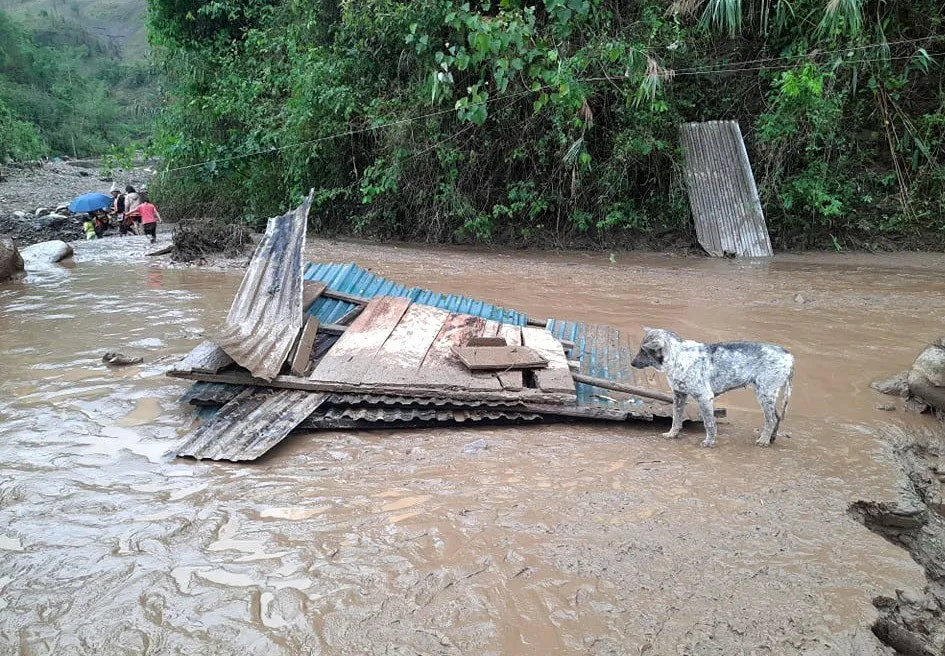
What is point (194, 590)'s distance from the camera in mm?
2920

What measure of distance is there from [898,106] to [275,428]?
37.8 feet

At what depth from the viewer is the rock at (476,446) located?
4352 millimetres

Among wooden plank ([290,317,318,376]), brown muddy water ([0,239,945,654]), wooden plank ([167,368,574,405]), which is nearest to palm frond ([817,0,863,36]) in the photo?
brown muddy water ([0,239,945,654])

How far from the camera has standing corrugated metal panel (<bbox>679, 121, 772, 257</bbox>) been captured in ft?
36.0

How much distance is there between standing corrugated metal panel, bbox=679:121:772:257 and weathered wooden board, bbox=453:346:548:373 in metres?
7.11

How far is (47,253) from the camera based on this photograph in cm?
1112

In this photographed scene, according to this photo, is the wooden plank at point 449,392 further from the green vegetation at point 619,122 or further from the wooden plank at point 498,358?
the green vegetation at point 619,122

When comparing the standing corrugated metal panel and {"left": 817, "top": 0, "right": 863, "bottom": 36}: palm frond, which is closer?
{"left": 817, "top": 0, "right": 863, "bottom": 36}: palm frond

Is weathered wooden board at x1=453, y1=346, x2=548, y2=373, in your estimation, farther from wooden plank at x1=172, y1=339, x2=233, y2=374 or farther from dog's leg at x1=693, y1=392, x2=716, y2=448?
wooden plank at x1=172, y1=339, x2=233, y2=374

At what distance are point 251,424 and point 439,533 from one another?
1.83 m

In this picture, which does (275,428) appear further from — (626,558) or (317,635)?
(626,558)

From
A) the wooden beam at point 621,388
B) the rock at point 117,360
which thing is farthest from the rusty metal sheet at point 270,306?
the wooden beam at point 621,388

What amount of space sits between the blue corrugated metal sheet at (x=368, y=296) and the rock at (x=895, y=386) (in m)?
3.15

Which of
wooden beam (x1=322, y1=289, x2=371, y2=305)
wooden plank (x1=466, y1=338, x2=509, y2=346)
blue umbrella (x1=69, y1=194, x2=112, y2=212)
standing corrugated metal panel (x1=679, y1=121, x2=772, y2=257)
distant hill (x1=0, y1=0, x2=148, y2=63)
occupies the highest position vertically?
distant hill (x1=0, y1=0, x2=148, y2=63)
